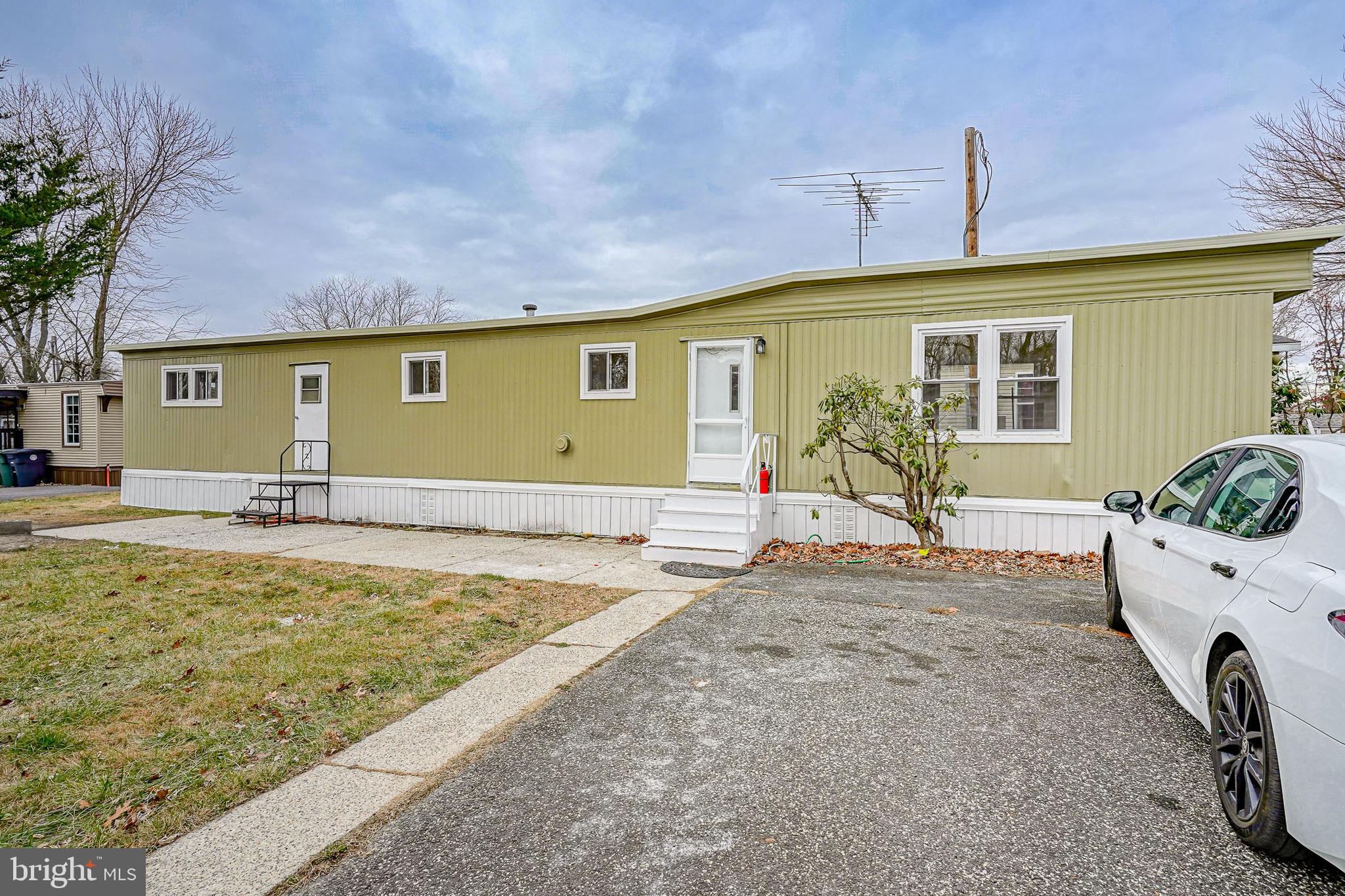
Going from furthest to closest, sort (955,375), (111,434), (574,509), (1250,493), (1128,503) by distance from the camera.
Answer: (111,434) < (574,509) < (955,375) < (1128,503) < (1250,493)

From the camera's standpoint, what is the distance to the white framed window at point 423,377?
1081 cm

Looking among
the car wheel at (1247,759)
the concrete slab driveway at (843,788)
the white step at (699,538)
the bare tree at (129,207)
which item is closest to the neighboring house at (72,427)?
the bare tree at (129,207)

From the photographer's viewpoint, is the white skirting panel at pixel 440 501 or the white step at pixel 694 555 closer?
the white step at pixel 694 555

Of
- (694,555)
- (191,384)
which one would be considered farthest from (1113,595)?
(191,384)

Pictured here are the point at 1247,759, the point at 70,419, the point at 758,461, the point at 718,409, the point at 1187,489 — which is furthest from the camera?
the point at 70,419

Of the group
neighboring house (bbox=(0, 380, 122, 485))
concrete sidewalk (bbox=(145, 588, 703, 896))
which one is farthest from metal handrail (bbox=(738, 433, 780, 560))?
neighboring house (bbox=(0, 380, 122, 485))

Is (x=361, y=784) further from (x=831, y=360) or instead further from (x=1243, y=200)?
(x=1243, y=200)

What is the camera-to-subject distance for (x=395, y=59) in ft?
52.7

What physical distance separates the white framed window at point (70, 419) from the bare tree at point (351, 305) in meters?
13.4

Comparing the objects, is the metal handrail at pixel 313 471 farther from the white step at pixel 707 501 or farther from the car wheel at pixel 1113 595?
the car wheel at pixel 1113 595

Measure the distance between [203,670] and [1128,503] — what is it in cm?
564

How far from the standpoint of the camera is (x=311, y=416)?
38.4 ft

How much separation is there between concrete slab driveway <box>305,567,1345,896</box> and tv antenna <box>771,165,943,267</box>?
9801mm

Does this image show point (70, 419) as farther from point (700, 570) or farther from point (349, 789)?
point (349, 789)
